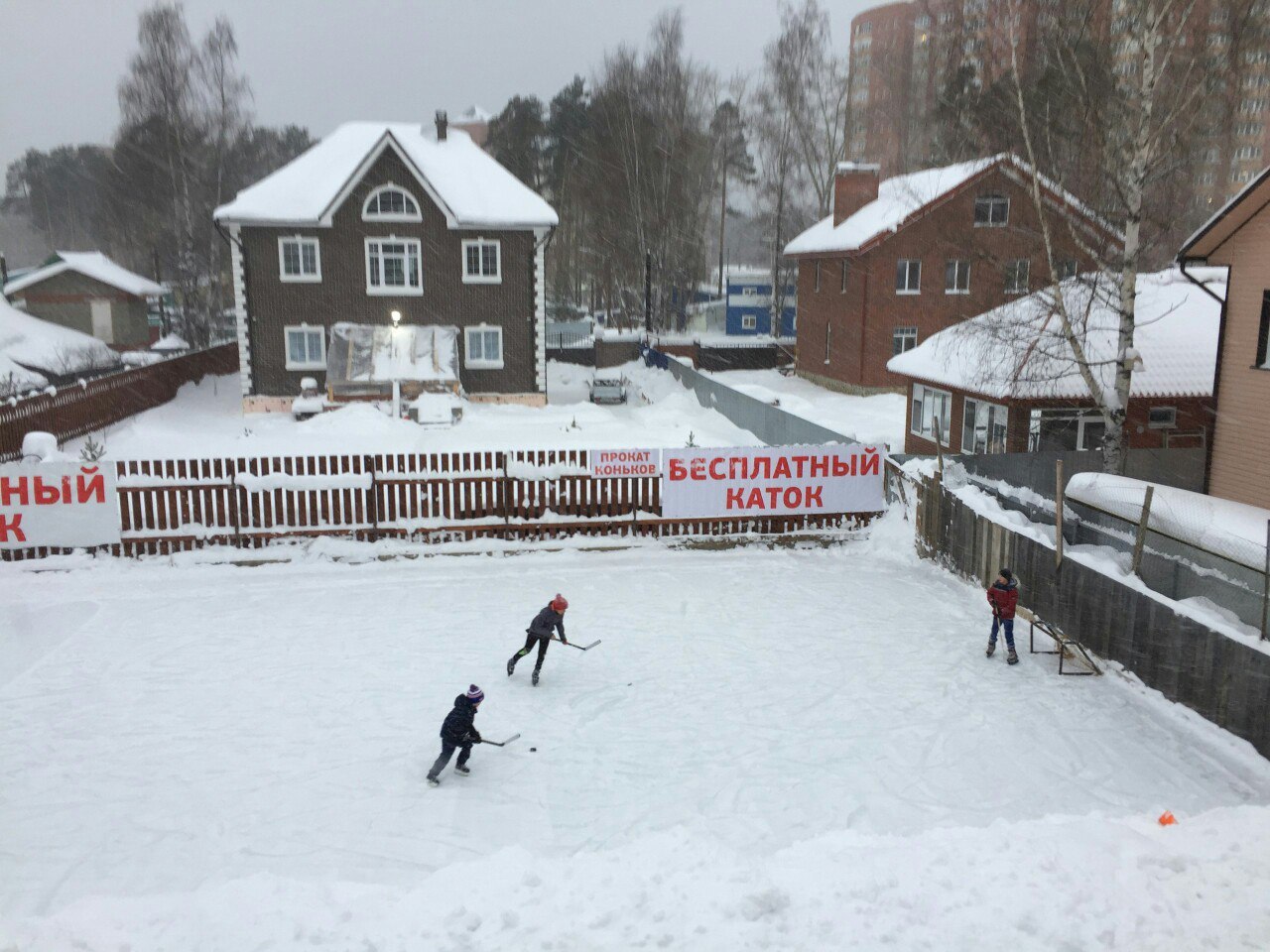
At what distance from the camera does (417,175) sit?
3133cm

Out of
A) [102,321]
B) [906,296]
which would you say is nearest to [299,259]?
[906,296]

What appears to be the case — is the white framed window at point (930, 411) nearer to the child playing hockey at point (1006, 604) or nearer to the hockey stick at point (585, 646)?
the child playing hockey at point (1006, 604)

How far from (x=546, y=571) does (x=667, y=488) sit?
2.74m

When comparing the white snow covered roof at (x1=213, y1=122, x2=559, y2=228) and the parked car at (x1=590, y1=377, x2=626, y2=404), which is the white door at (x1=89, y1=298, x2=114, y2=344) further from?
the parked car at (x1=590, y1=377, x2=626, y2=404)

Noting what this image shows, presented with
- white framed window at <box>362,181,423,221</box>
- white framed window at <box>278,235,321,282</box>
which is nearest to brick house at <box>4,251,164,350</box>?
white framed window at <box>278,235,321,282</box>

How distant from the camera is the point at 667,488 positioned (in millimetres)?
16641

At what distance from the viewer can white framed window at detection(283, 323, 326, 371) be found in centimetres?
3200

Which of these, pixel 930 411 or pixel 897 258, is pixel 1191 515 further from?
pixel 897 258

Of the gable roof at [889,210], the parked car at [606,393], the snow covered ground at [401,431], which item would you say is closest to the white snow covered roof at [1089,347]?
the snow covered ground at [401,431]

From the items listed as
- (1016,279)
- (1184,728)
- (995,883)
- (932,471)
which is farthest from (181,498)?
(1016,279)

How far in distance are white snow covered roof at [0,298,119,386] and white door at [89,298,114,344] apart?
710 centimetres

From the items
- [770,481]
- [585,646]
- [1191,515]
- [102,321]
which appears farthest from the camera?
[102,321]

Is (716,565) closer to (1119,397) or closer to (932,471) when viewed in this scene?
(932,471)

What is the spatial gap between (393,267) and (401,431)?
8.63m
